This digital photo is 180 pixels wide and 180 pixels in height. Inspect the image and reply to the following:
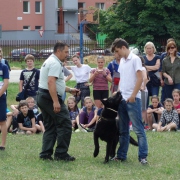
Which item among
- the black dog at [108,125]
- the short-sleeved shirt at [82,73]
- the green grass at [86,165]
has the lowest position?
the green grass at [86,165]

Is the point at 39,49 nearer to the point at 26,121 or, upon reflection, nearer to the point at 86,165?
the point at 26,121

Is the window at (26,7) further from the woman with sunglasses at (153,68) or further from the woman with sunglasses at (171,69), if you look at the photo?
the woman with sunglasses at (171,69)

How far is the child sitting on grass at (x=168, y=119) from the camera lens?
13.7m

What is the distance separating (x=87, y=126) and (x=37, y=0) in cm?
5900

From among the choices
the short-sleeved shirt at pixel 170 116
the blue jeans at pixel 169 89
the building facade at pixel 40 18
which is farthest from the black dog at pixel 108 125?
the building facade at pixel 40 18

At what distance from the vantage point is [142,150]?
945 cm

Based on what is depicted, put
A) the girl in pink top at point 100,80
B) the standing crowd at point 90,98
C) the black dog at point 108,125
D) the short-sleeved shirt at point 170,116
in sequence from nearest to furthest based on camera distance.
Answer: the standing crowd at point 90,98, the black dog at point 108,125, the short-sleeved shirt at point 170,116, the girl in pink top at point 100,80

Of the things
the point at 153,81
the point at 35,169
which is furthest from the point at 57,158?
→ the point at 153,81

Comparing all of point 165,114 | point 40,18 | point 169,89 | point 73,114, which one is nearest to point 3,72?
point 73,114

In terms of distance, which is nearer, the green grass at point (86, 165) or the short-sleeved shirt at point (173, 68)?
the green grass at point (86, 165)

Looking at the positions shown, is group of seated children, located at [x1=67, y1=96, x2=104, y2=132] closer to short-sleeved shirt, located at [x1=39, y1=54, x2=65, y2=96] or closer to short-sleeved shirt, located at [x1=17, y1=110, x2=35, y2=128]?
short-sleeved shirt, located at [x1=17, y1=110, x2=35, y2=128]

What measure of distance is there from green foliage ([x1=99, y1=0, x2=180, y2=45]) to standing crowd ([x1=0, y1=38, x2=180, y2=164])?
30893mm

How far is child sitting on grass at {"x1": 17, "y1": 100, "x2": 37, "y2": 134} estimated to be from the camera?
13469 mm

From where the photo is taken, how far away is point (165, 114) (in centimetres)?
1384
